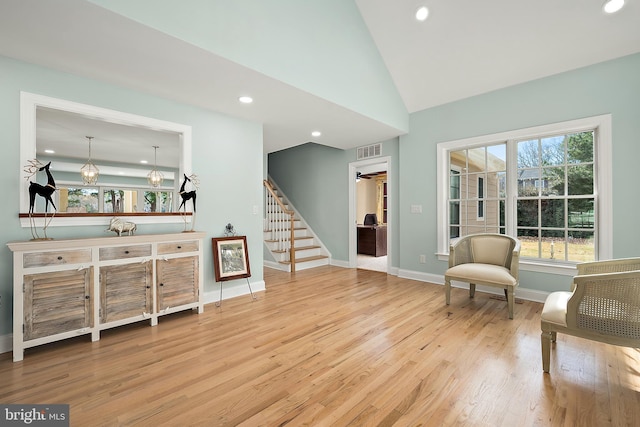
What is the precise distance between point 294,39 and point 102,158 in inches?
167

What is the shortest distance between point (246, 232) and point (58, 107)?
7.68ft

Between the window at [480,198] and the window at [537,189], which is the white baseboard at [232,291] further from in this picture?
the window at [480,198]

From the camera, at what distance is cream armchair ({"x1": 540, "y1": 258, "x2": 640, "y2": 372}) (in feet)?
5.66

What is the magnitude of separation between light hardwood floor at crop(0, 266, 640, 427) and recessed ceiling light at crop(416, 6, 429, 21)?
3488 mm

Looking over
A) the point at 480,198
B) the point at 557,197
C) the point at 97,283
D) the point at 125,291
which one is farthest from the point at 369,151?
the point at 97,283

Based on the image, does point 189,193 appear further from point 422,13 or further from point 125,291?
point 422,13

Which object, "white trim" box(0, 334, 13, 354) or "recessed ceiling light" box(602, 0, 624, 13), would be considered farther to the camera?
"recessed ceiling light" box(602, 0, 624, 13)

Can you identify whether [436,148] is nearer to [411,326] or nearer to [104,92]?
[411,326]

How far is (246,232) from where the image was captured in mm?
4008

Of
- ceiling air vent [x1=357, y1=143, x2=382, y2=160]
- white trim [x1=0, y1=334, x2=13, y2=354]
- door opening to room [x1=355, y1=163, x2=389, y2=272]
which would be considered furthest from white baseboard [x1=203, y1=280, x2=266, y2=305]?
ceiling air vent [x1=357, y1=143, x2=382, y2=160]

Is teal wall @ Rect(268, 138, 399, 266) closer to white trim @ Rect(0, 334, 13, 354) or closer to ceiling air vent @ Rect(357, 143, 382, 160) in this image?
ceiling air vent @ Rect(357, 143, 382, 160)

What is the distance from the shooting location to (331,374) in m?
1.99

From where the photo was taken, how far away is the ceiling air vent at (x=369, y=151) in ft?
17.3

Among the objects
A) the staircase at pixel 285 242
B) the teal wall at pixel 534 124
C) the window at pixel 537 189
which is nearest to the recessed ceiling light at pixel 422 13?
the teal wall at pixel 534 124
